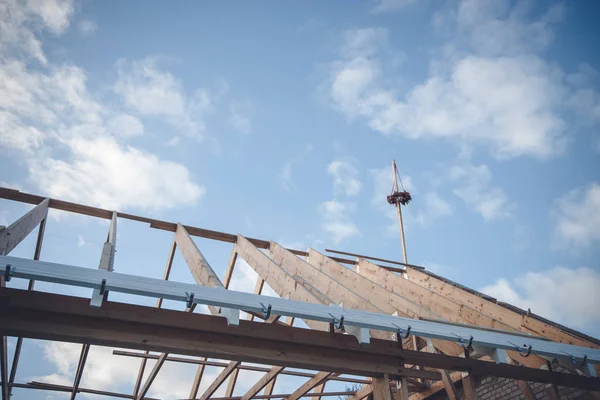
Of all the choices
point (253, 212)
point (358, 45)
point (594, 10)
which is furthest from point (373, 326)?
point (594, 10)

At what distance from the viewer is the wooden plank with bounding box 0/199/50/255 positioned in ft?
16.5

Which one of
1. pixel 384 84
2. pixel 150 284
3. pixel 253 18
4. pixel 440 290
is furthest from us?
pixel 253 18

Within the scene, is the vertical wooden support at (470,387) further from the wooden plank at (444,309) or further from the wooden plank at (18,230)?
the wooden plank at (18,230)

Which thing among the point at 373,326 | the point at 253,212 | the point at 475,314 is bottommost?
the point at 373,326

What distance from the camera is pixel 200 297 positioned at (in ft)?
13.7

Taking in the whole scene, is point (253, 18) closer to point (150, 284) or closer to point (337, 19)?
point (337, 19)

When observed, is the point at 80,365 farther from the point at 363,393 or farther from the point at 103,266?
the point at 363,393

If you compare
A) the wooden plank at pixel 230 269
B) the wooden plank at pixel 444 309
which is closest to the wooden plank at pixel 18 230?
the wooden plank at pixel 230 269

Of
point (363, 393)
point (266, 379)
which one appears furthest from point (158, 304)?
point (363, 393)

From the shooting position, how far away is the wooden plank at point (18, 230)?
5031 millimetres

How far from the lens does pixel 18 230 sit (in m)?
5.55

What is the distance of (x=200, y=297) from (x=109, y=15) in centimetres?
1499

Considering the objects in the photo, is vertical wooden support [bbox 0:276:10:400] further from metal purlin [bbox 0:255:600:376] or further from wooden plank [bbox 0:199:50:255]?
metal purlin [bbox 0:255:600:376]

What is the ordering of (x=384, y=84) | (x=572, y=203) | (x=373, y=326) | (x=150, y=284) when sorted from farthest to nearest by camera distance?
(x=572, y=203) → (x=384, y=84) → (x=373, y=326) → (x=150, y=284)
